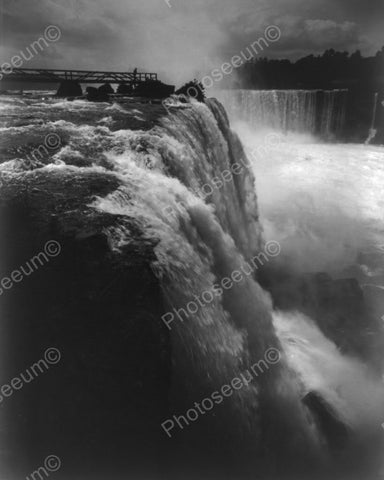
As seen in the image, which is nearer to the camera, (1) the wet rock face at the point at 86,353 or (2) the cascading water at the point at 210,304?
(1) the wet rock face at the point at 86,353

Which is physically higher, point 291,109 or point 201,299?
point 201,299

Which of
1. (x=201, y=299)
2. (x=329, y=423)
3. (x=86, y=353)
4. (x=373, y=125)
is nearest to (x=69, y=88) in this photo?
(x=201, y=299)

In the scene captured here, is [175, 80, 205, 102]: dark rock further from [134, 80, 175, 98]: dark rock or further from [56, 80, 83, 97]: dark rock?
[56, 80, 83, 97]: dark rock

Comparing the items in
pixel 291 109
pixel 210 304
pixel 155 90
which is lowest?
pixel 291 109

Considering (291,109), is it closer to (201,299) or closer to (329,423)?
(329,423)

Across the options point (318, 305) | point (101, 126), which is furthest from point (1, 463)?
point (318, 305)

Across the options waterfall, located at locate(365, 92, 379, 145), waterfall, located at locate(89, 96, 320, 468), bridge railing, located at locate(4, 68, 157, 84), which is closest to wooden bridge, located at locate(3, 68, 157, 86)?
bridge railing, located at locate(4, 68, 157, 84)

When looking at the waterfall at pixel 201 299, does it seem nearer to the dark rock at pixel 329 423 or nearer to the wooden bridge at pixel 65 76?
the dark rock at pixel 329 423

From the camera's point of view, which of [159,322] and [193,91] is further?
[193,91]

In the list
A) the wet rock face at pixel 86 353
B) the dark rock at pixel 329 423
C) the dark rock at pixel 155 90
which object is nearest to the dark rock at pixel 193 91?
the dark rock at pixel 155 90
